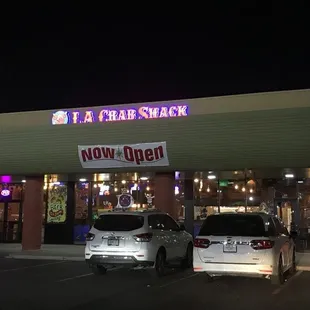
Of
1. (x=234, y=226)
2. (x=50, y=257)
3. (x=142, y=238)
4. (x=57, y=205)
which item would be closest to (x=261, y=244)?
(x=234, y=226)

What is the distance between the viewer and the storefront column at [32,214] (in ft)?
72.1

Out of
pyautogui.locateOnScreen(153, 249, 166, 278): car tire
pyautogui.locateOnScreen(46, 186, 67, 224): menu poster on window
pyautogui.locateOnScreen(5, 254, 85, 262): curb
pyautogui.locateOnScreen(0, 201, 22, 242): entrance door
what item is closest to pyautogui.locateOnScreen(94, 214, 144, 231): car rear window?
pyautogui.locateOnScreen(153, 249, 166, 278): car tire

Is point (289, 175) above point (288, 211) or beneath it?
above

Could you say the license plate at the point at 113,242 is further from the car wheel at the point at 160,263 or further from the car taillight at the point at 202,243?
the car taillight at the point at 202,243


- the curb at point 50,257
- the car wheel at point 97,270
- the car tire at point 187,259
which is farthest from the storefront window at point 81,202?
the car wheel at point 97,270

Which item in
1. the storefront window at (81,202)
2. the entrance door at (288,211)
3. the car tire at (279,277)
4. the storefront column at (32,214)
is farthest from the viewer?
the storefront window at (81,202)

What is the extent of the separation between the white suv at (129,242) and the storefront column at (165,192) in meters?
6.69

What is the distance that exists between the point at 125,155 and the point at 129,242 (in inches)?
230

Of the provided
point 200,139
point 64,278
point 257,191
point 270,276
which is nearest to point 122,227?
point 64,278

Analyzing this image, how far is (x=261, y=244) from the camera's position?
10.6m

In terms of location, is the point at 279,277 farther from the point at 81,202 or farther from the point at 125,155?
the point at 81,202

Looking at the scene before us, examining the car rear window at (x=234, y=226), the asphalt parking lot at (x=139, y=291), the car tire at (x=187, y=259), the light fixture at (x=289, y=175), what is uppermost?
the light fixture at (x=289, y=175)

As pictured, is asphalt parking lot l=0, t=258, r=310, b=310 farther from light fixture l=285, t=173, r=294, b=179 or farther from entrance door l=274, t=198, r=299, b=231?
entrance door l=274, t=198, r=299, b=231

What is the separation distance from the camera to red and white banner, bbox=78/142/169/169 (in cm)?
1720
